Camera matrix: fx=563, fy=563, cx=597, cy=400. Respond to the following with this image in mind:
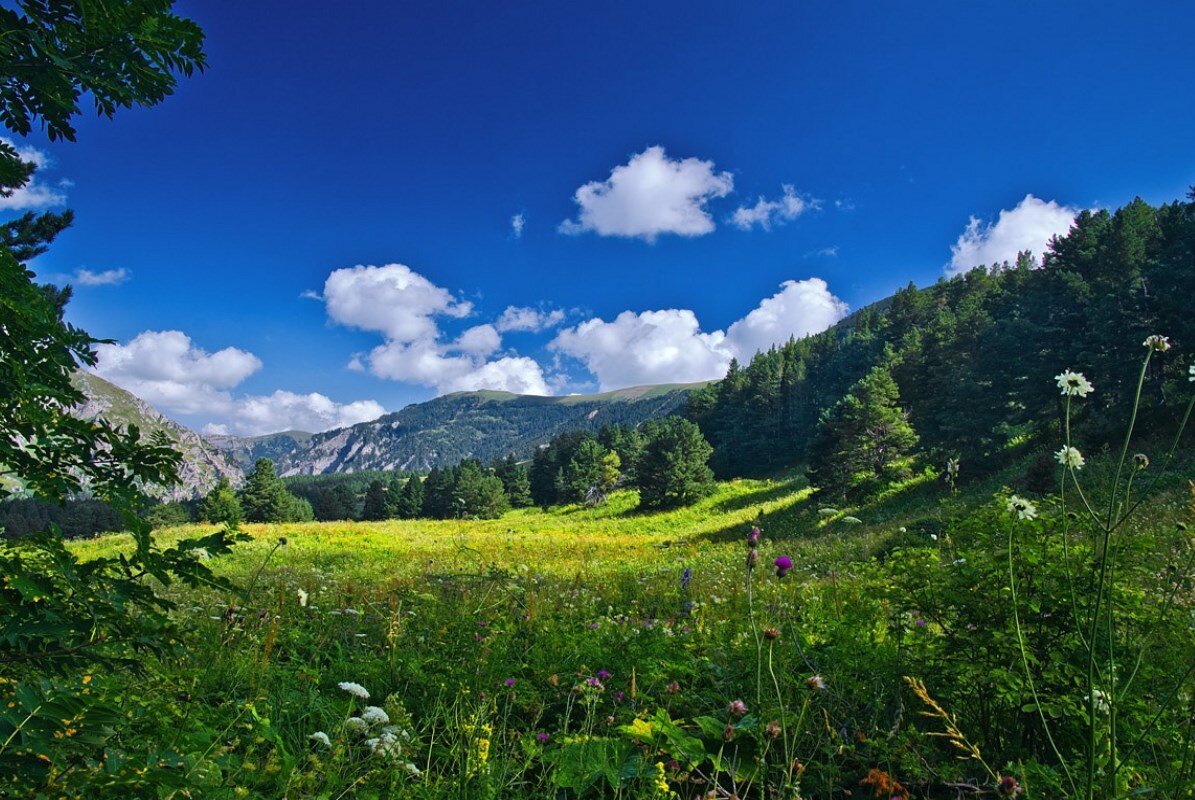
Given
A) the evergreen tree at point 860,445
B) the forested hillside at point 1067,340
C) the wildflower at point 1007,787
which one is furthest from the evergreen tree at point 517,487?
the wildflower at point 1007,787

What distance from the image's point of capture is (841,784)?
2.59 metres

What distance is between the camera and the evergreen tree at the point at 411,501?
8038 centimetres

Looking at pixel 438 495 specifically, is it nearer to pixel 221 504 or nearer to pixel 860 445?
pixel 221 504

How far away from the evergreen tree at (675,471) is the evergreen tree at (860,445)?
1224 cm

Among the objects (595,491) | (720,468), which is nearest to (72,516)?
(595,491)

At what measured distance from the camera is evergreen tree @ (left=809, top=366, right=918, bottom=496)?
1287 inches

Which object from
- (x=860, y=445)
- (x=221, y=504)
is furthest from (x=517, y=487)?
(x=860, y=445)

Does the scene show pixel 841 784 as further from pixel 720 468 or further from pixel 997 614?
pixel 720 468

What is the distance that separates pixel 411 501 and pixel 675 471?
49.3 metres

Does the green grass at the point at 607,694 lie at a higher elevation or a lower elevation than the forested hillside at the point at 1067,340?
lower

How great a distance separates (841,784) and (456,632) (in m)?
2.64

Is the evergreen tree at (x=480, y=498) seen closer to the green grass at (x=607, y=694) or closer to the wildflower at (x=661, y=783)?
the green grass at (x=607, y=694)

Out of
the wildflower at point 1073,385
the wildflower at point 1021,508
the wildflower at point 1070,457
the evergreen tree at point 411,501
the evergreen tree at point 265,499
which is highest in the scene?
the wildflower at point 1073,385

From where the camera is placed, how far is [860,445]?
33000 millimetres
